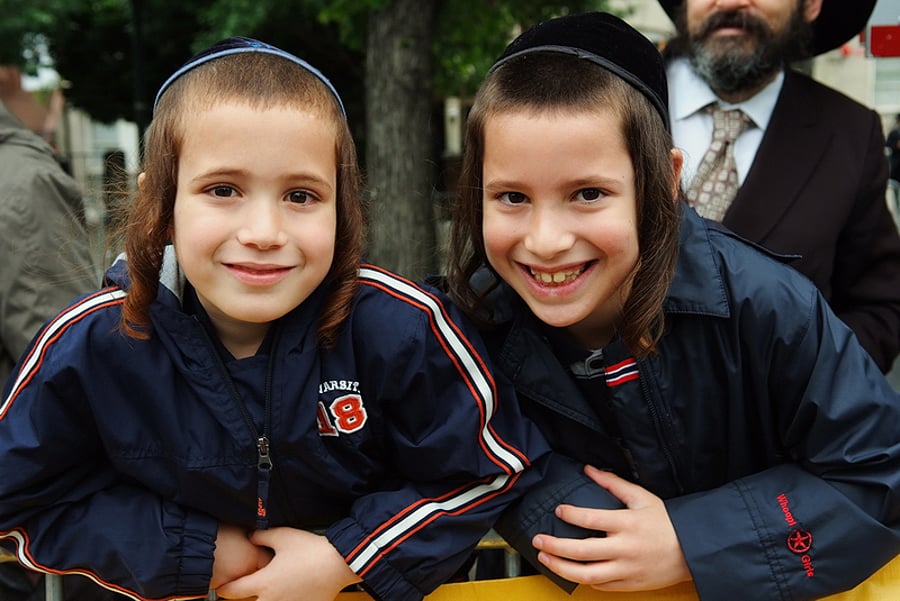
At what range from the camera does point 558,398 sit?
211cm

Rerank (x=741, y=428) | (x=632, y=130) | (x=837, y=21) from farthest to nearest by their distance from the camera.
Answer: (x=837, y=21) < (x=741, y=428) < (x=632, y=130)

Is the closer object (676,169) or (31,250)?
(676,169)

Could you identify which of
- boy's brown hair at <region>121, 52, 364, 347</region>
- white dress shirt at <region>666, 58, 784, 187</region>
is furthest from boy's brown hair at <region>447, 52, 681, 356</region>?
white dress shirt at <region>666, 58, 784, 187</region>

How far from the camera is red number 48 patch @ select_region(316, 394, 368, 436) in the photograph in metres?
1.98

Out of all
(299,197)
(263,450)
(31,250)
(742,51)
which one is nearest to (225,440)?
(263,450)

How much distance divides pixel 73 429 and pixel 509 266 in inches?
38.5

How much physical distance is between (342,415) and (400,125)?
17.5 feet

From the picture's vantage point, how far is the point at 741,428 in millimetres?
2066

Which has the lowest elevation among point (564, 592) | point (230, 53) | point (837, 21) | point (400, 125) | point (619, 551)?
point (564, 592)

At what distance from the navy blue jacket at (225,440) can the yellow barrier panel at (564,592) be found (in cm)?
13

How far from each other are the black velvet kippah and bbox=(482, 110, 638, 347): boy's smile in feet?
0.49

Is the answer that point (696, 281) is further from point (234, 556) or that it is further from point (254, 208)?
point (234, 556)

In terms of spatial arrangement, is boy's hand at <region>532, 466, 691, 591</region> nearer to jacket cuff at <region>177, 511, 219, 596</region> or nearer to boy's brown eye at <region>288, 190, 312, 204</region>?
jacket cuff at <region>177, 511, 219, 596</region>

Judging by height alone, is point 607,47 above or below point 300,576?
above
